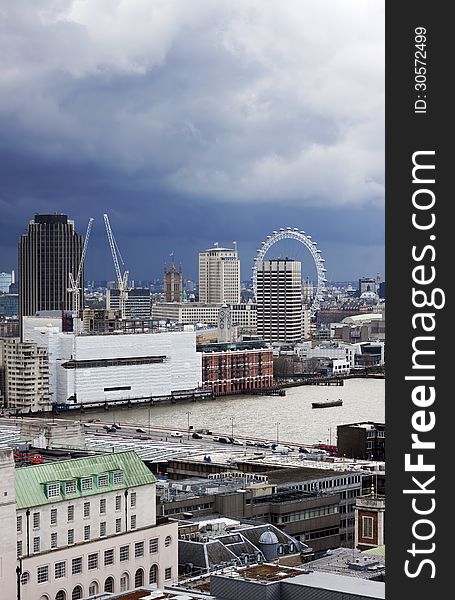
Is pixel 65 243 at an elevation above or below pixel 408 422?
above

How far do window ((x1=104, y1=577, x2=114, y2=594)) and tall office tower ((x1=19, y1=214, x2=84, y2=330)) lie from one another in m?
50.6

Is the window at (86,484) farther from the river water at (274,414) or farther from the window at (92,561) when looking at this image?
the river water at (274,414)

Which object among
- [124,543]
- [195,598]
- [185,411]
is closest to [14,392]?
[185,411]

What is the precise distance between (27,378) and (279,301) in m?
20.7

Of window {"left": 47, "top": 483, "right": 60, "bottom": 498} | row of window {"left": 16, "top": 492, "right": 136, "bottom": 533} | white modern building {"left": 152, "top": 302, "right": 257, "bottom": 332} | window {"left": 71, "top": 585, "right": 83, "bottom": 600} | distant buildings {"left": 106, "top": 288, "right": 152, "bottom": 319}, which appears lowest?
window {"left": 71, "top": 585, "right": 83, "bottom": 600}

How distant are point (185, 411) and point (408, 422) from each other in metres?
27.2

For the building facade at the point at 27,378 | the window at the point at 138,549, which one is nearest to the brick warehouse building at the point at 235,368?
the building facade at the point at 27,378

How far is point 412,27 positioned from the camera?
6.77 ft

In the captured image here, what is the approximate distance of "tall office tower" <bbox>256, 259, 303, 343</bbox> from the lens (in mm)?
50000

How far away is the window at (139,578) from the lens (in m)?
8.32

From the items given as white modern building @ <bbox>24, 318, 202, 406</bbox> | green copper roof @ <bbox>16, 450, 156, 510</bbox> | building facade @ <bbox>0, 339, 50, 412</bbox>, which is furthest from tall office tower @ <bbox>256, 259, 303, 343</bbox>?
green copper roof @ <bbox>16, 450, 156, 510</bbox>

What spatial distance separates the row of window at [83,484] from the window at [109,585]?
572mm

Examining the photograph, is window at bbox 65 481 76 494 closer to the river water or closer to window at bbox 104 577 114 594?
window at bbox 104 577 114 594

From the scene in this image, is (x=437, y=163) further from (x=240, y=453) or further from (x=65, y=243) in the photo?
(x=65, y=243)
